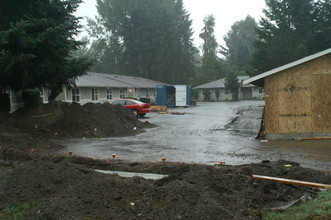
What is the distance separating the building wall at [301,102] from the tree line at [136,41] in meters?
10.6

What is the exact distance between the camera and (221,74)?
7938cm

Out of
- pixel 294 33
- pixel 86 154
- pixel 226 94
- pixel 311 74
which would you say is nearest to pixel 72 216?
pixel 86 154

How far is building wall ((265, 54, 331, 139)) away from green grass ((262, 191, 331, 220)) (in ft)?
30.2

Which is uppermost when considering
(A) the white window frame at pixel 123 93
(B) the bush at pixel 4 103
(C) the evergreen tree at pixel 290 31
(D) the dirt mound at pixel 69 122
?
(C) the evergreen tree at pixel 290 31

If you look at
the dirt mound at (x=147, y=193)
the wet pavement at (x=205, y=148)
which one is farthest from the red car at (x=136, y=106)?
the dirt mound at (x=147, y=193)

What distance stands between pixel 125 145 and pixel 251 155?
17.5 ft

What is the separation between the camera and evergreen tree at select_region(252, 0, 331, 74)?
3256 cm

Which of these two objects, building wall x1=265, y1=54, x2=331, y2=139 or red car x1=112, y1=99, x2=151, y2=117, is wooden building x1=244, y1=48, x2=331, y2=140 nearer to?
building wall x1=265, y1=54, x2=331, y2=139

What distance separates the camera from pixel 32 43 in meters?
15.0

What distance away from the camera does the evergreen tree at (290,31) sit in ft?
107

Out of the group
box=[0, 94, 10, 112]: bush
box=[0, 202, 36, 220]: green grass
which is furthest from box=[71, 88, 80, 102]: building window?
box=[0, 202, 36, 220]: green grass

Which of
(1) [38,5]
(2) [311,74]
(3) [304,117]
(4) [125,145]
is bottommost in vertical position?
(4) [125,145]

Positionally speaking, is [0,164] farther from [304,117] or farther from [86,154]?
[304,117]

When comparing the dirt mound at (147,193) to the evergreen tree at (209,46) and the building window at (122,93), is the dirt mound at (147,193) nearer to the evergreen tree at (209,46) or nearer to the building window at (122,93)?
the building window at (122,93)
